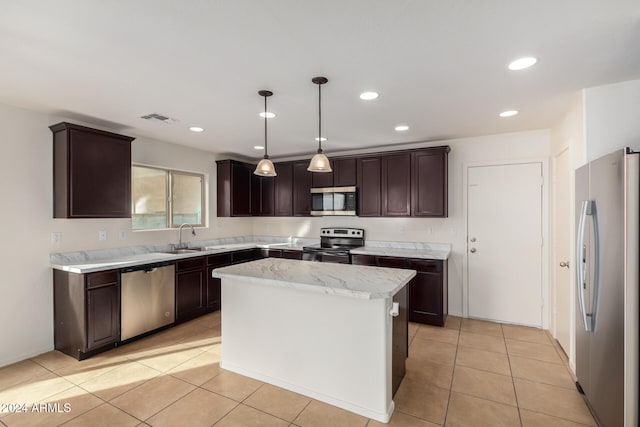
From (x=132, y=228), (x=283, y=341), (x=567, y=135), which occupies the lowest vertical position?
(x=283, y=341)

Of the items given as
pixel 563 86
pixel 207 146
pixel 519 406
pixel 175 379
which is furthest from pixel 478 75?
→ pixel 207 146

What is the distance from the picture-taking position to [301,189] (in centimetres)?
521

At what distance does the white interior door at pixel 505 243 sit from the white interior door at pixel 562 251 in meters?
0.26

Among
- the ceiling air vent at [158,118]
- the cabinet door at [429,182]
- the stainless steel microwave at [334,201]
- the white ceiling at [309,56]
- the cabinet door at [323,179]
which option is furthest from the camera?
the cabinet door at [323,179]

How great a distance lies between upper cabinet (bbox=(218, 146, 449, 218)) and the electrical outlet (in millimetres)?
2231

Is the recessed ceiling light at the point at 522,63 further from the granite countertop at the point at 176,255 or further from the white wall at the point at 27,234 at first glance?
the white wall at the point at 27,234

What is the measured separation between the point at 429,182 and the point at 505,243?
4.16 ft

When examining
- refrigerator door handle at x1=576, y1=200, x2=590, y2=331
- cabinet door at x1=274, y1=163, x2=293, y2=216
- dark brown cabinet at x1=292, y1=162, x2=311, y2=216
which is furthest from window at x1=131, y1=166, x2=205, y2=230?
refrigerator door handle at x1=576, y1=200, x2=590, y2=331

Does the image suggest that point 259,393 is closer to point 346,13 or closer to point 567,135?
point 346,13

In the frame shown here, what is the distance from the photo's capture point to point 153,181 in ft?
14.4

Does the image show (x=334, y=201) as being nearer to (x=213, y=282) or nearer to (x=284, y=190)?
(x=284, y=190)

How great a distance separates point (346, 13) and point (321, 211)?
3.53 metres

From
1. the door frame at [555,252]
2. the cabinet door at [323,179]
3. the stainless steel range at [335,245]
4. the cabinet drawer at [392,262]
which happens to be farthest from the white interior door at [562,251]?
the cabinet door at [323,179]

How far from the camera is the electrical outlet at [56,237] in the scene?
10.8ft
